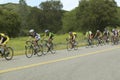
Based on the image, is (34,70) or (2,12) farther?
(2,12)

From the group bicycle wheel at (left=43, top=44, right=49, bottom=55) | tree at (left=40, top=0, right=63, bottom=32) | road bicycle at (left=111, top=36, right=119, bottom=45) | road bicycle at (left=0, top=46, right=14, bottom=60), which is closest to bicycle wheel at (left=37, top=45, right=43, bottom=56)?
bicycle wheel at (left=43, top=44, right=49, bottom=55)

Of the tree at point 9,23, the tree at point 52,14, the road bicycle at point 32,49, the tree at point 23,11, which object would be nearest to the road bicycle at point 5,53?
the road bicycle at point 32,49

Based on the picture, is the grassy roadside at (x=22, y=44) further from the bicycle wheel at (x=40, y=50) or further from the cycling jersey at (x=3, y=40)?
the cycling jersey at (x=3, y=40)

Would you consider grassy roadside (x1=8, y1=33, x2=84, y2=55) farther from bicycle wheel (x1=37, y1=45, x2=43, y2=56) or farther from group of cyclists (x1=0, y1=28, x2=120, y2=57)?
bicycle wheel (x1=37, y1=45, x2=43, y2=56)

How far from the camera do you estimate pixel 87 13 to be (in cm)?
7850

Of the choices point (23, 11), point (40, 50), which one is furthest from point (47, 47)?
point (23, 11)

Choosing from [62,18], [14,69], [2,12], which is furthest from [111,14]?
[62,18]

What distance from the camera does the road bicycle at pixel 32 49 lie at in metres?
23.8

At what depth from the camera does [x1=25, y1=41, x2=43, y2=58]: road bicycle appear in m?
23.8

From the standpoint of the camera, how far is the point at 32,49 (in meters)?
24.2

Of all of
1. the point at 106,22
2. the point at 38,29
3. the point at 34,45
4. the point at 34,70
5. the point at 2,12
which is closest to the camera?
the point at 34,70

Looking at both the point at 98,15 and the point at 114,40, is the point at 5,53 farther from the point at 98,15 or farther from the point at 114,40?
the point at 98,15

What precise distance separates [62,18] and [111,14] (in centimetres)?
7243

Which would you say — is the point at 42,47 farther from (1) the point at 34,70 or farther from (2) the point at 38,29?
(2) the point at 38,29
